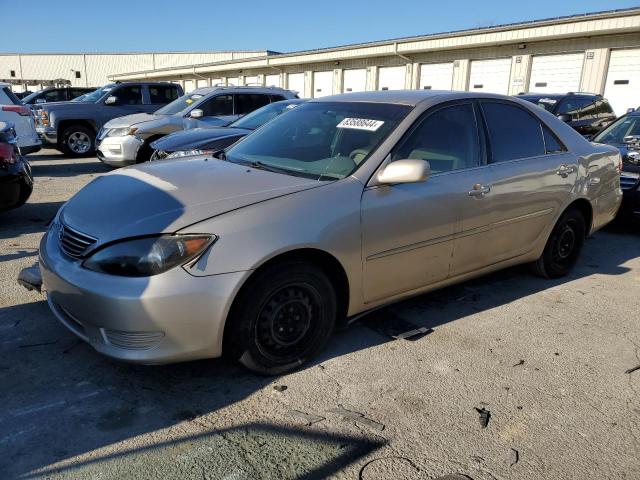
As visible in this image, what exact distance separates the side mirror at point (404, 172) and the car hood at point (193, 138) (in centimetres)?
417

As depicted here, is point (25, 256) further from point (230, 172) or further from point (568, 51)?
point (568, 51)

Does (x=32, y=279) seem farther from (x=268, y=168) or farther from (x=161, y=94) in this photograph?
(x=161, y=94)

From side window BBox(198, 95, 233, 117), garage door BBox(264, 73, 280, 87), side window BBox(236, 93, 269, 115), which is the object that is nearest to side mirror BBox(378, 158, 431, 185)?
side window BBox(198, 95, 233, 117)

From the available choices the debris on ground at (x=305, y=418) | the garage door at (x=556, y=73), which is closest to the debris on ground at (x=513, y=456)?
the debris on ground at (x=305, y=418)

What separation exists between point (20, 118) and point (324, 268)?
8.55 metres

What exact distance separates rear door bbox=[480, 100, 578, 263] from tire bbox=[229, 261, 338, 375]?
157 cm

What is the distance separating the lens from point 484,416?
2.72 meters

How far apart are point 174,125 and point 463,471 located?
8.65 meters

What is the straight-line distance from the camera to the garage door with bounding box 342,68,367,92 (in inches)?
1037

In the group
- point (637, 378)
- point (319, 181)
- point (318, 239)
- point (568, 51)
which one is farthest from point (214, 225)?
point (568, 51)

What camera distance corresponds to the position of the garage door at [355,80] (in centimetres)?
2633

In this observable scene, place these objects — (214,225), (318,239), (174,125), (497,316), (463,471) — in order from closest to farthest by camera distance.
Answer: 1. (463,471)
2. (214,225)
3. (318,239)
4. (497,316)
5. (174,125)

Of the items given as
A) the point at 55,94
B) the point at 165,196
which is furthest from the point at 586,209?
the point at 55,94

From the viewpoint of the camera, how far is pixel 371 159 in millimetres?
3279
